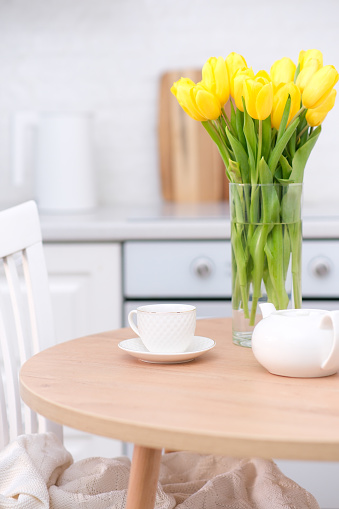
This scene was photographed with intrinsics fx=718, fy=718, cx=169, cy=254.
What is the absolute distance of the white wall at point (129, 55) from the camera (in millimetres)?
2473

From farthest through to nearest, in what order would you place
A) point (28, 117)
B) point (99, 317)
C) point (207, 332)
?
point (28, 117) → point (99, 317) → point (207, 332)

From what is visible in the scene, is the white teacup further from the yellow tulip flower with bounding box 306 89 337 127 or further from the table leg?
the yellow tulip flower with bounding box 306 89 337 127

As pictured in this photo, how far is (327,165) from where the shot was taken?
8.23ft

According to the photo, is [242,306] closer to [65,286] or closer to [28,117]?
[65,286]

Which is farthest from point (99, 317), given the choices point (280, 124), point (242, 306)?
point (280, 124)

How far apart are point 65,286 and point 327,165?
107 cm

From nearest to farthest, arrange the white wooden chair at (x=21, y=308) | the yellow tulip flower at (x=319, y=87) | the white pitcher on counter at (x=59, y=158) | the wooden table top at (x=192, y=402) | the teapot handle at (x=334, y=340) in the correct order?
the wooden table top at (x=192, y=402) → the teapot handle at (x=334, y=340) → the yellow tulip flower at (x=319, y=87) → the white wooden chair at (x=21, y=308) → the white pitcher on counter at (x=59, y=158)

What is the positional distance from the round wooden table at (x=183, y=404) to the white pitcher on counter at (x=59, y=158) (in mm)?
1209

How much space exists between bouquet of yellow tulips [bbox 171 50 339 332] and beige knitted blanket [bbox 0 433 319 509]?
0.79 feet

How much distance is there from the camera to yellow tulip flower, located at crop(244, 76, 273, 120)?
3.06 feet

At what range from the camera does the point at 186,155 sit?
242 cm

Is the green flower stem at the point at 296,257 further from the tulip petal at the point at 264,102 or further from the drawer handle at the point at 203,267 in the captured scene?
the drawer handle at the point at 203,267

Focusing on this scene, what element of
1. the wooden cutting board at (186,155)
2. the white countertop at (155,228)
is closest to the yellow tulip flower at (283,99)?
the white countertop at (155,228)

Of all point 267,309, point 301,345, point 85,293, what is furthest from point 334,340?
point 85,293
